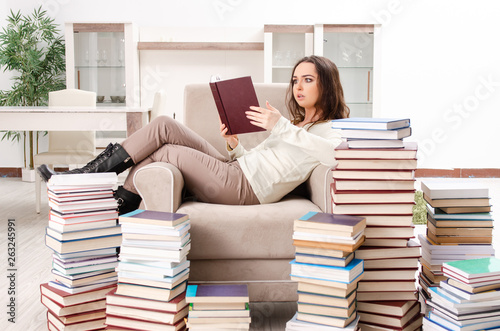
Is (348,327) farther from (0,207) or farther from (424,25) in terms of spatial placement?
(424,25)

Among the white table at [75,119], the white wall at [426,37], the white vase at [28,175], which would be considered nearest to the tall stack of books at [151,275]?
the white table at [75,119]

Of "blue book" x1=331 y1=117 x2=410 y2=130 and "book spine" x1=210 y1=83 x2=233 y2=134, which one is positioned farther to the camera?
"book spine" x1=210 y1=83 x2=233 y2=134

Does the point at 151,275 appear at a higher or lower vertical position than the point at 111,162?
lower

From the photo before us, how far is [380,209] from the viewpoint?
1.67 metres

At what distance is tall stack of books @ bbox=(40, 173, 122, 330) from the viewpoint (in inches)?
68.7

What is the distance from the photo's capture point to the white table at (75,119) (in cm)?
311

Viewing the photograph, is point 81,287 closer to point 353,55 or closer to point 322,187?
point 322,187

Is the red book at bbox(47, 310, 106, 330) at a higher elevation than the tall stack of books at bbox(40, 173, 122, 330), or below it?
below

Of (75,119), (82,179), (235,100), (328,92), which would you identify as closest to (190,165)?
(235,100)

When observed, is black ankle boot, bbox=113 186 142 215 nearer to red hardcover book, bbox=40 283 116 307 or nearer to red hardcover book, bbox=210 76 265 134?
red hardcover book, bbox=40 283 116 307

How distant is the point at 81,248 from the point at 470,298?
4.03 feet

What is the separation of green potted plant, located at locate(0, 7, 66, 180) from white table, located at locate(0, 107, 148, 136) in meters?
1.83

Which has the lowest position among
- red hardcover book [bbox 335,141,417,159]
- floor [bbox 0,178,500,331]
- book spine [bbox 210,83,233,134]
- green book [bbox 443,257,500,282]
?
floor [bbox 0,178,500,331]

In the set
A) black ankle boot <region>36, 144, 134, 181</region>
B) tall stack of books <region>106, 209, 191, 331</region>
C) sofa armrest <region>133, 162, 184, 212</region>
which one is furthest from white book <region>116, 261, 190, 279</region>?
black ankle boot <region>36, 144, 134, 181</region>
